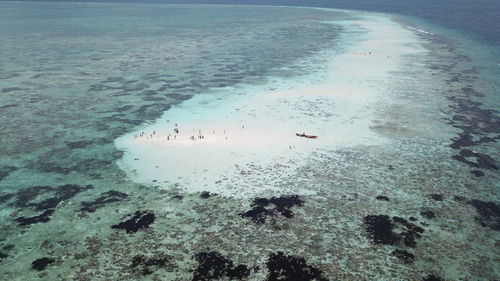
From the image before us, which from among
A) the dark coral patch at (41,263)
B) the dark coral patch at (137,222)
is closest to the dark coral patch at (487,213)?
the dark coral patch at (137,222)


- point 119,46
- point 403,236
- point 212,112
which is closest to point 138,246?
point 403,236

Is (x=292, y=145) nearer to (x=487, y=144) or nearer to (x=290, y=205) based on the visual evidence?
(x=290, y=205)

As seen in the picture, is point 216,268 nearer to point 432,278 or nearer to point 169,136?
point 432,278

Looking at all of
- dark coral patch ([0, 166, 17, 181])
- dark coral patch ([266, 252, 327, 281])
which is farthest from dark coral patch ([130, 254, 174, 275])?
dark coral patch ([0, 166, 17, 181])

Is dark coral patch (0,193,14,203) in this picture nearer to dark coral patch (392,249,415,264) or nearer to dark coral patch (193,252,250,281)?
dark coral patch (193,252,250,281)

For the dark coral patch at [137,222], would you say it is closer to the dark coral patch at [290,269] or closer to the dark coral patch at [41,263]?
the dark coral patch at [41,263]

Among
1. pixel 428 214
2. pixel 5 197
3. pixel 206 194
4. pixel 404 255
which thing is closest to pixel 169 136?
pixel 206 194
